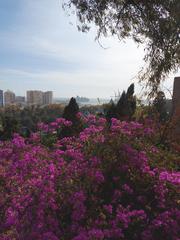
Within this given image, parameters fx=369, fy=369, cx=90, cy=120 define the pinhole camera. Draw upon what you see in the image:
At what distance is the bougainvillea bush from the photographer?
114 inches

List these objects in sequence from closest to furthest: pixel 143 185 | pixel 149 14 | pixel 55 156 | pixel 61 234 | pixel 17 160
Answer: pixel 61 234, pixel 143 185, pixel 55 156, pixel 17 160, pixel 149 14

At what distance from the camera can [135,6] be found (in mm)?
8109

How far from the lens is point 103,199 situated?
318 cm

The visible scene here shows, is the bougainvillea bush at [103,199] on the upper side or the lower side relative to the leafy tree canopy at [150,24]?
lower

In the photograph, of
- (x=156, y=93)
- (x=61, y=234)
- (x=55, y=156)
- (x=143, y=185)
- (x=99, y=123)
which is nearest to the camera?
(x=61, y=234)

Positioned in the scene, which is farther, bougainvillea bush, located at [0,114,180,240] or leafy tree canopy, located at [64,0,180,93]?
leafy tree canopy, located at [64,0,180,93]

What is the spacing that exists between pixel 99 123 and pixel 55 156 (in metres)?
1.44

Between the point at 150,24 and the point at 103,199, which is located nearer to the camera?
the point at 103,199

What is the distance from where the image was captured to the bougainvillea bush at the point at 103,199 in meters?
2.89

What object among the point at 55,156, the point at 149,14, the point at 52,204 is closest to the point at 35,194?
the point at 52,204

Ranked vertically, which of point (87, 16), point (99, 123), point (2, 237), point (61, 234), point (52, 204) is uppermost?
point (87, 16)

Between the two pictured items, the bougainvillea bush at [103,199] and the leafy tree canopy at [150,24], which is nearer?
the bougainvillea bush at [103,199]

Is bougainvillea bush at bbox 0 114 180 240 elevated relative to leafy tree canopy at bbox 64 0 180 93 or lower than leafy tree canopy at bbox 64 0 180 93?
lower

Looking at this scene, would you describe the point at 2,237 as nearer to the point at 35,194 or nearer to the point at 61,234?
the point at 35,194
